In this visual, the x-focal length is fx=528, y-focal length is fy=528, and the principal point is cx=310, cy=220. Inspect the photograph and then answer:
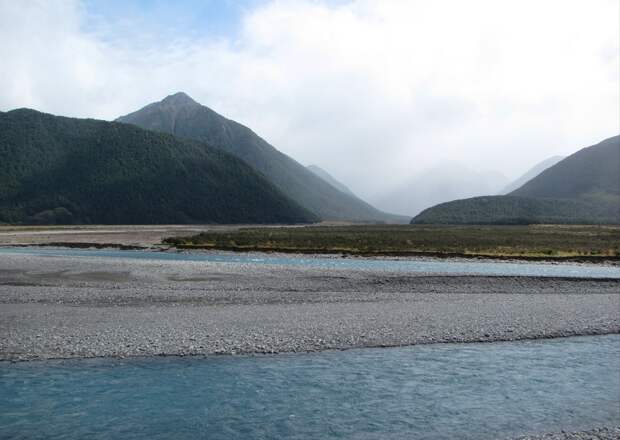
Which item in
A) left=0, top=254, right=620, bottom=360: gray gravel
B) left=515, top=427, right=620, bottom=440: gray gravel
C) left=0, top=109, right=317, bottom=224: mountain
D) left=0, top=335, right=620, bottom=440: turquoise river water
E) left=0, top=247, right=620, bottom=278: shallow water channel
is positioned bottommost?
left=515, top=427, right=620, bottom=440: gray gravel

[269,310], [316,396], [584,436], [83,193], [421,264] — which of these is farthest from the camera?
[83,193]

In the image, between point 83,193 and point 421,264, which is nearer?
point 421,264

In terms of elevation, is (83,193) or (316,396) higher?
(83,193)

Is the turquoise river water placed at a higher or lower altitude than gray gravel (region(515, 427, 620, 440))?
higher

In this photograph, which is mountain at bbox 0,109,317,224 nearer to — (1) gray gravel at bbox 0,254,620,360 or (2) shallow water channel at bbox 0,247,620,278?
(2) shallow water channel at bbox 0,247,620,278

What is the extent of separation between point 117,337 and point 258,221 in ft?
581

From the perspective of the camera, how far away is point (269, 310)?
83.9 ft

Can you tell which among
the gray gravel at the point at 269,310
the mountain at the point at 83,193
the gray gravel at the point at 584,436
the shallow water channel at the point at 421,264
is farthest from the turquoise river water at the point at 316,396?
the mountain at the point at 83,193

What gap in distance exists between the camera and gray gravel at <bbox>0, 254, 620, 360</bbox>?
63.7 ft

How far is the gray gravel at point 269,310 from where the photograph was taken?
1941 centimetres

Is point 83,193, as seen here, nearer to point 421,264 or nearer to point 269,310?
point 421,264

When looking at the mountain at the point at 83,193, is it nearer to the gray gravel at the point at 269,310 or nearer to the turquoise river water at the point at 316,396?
the gray gravel at the point at 269,310

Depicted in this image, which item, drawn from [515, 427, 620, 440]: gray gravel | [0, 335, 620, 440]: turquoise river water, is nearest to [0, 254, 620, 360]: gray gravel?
[0, 335, 620, 440]: turquoise river water

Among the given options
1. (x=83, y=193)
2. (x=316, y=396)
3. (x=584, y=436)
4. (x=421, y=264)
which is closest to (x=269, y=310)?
(x=316, y=396)
